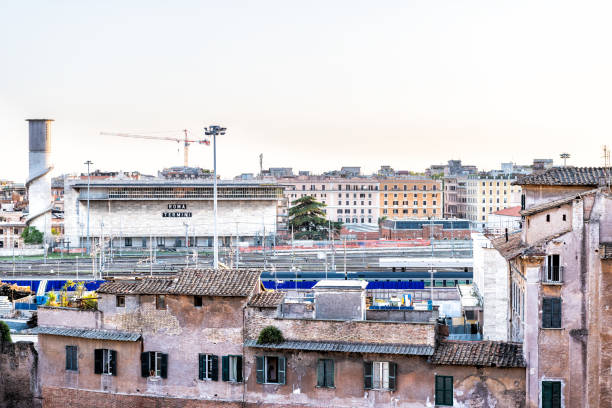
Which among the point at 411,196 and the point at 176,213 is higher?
the point at 411,196

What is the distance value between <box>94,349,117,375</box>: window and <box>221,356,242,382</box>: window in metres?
4.24

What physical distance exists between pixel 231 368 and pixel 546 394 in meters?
10.8

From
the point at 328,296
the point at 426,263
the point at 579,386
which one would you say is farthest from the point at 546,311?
the point at 426,263

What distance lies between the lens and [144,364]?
29812mm

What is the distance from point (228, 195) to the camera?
111 m

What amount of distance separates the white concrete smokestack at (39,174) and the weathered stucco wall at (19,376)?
76267 millimetres

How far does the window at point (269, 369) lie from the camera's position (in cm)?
2839

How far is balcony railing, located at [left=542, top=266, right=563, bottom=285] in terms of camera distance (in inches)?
1011

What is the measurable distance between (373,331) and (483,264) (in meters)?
13.9

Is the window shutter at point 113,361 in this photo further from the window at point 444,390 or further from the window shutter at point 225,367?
the window at point 444,390

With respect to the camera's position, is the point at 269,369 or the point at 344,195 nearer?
the point at 269,369

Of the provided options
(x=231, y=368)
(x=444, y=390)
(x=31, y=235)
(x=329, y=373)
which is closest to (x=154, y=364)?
(x=231, y=368)

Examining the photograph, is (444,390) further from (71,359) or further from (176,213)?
(176,213)

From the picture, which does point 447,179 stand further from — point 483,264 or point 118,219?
point 483,264
